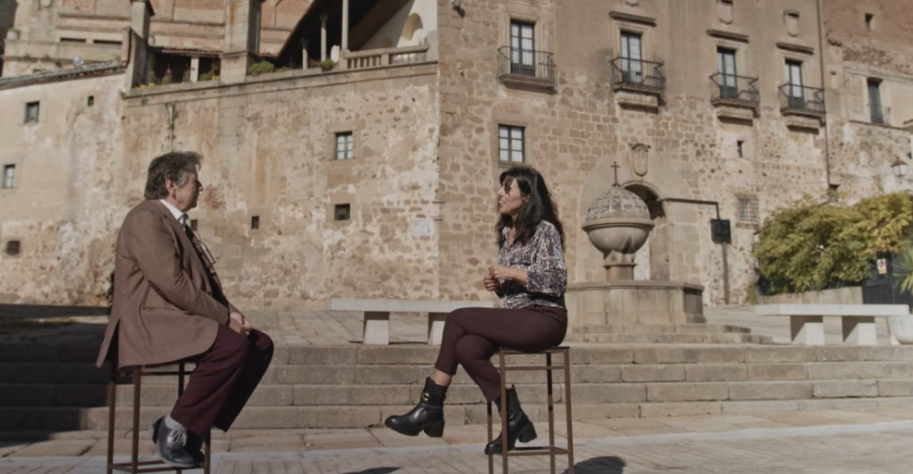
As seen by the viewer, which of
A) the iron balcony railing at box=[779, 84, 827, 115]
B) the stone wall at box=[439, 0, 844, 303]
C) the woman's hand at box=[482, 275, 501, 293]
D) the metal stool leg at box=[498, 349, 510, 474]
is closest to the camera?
the metal stool leg at box=[498, 349, 510, 474]

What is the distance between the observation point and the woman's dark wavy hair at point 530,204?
4383 millimetres

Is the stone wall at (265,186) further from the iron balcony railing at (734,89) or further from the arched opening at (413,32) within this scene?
the iron balcony railing at (734,89)

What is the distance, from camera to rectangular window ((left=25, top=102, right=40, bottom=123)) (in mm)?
24062

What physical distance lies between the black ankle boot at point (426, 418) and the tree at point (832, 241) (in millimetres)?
19968

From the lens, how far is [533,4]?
2181 centimetres

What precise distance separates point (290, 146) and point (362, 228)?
10.2 feet

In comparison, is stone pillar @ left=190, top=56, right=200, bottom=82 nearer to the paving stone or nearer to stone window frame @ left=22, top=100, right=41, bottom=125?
stone window frame @ left=22, top=100, right=41, bottom=125

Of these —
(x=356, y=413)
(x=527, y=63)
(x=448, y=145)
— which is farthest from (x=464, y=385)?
(x=527, y=63)

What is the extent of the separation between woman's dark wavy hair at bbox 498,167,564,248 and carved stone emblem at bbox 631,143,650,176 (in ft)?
60.4

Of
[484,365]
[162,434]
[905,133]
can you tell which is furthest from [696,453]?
[905,133]

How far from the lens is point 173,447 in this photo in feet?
11.6

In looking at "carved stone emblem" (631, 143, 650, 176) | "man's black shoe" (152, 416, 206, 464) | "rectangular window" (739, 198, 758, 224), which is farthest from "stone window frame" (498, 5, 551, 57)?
"man's black shoe" (152, 416, 206, 464)

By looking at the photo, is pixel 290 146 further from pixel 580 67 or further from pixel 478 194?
pixel 580 67

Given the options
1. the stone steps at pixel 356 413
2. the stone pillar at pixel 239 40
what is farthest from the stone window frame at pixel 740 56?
the stone steps at pixel 356 413
